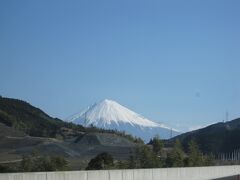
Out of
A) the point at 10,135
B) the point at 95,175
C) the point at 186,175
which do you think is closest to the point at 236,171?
the point at 186,175

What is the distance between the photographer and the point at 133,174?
3747cm

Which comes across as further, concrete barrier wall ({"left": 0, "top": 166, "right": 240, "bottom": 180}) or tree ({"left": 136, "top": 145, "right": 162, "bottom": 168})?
tree ({"left": 136, "top": 145, "right": 162, "bottom": 168})

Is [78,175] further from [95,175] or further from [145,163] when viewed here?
[145,163]

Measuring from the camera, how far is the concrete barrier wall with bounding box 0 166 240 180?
24744mm

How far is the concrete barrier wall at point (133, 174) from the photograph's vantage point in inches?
974

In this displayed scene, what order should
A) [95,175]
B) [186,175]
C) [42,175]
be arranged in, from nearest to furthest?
[42,175]
[95,175]
[186,175]

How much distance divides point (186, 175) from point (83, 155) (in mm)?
108280

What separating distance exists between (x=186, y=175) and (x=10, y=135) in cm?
13435

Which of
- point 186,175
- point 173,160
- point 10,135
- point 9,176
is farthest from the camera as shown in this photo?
point 10,135

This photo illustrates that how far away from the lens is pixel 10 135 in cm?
17912

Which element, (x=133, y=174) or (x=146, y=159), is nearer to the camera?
(x=133, y=174)

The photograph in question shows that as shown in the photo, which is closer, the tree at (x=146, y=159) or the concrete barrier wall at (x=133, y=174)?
the concrete barrier wall at (x=133, y=174)

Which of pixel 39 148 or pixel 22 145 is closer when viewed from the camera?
pixel 39 148

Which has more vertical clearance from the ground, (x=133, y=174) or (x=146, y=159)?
(x=146, y=159)
